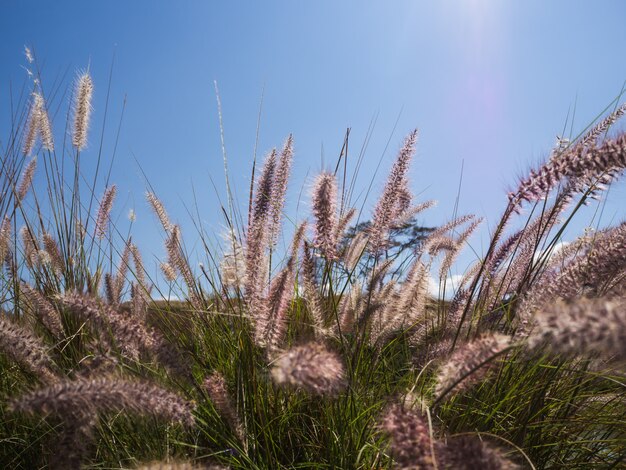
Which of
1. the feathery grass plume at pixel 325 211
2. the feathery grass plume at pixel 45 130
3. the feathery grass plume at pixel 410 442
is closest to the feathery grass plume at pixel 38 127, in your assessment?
the feathery grass plume at pixel 45 130

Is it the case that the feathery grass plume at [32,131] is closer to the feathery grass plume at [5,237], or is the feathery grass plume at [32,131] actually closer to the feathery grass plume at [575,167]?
the feathery grass plume at [5,237]

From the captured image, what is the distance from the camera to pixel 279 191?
248 centimetres

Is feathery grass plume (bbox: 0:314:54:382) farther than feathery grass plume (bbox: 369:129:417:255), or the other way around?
feathery grass plume (bbox: 369:129:417:255)

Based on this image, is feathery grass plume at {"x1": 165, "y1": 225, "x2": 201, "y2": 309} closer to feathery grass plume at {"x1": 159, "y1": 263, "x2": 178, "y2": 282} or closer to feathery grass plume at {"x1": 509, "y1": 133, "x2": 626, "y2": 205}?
feathery grass plume at {"x1": 159, "y1": 263, "x2": 178, "y2": 282}

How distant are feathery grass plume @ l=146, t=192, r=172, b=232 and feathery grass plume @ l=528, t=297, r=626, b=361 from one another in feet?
8.67

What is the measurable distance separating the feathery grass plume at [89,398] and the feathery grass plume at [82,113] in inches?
106

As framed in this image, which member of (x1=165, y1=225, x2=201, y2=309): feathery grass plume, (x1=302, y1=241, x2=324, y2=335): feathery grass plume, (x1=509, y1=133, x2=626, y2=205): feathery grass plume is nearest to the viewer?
(x1=509, y1=133, x2=626, y2=205): feathery grass plume

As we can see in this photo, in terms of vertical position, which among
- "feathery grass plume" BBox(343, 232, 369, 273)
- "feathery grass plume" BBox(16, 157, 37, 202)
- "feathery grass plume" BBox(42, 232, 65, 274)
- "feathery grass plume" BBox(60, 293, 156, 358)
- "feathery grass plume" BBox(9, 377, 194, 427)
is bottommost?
"feathery grass plume" BBox(9, 377, 194, 427)

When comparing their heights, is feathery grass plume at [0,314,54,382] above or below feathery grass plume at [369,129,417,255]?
below

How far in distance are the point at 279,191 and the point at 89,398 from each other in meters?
1.48

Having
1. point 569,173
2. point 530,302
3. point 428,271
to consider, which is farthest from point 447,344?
point 569,173

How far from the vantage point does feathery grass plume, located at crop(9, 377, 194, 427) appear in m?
1.13

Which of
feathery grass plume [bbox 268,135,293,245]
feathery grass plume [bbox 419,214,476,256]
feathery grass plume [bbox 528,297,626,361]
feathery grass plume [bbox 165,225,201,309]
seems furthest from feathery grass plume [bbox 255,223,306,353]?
feathery grass plume [bbox 419,214,476,256]

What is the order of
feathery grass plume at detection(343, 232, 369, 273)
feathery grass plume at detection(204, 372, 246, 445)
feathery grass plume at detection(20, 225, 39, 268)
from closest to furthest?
1. feathery grass plume at detection(204, 372, 246, 445)
2. feathery grass plume at detection(343, 232, 369, 273)
3. feathery grass plume at detection(20, 225, 39, 268)
